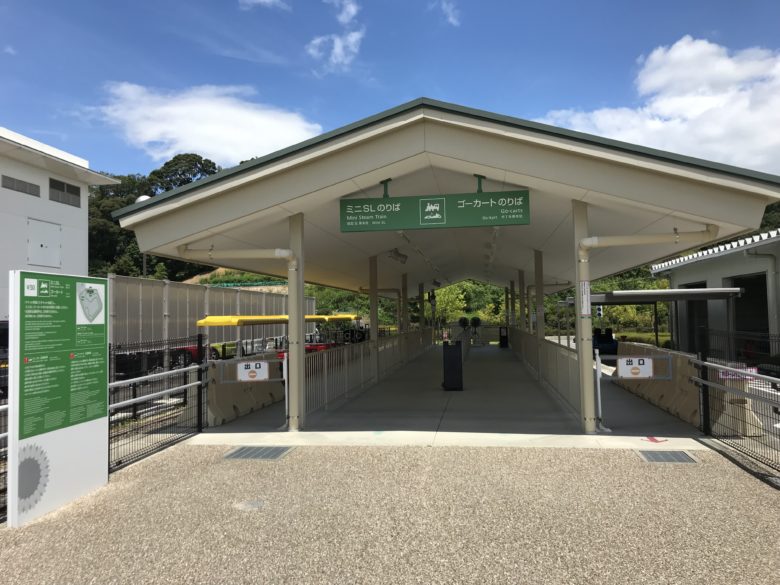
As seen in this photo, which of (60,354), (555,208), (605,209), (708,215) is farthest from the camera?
(555,208)

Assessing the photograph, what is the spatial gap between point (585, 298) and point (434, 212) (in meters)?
2.62

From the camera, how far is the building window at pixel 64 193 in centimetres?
2728

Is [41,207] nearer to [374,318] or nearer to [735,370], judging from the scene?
[374,318]

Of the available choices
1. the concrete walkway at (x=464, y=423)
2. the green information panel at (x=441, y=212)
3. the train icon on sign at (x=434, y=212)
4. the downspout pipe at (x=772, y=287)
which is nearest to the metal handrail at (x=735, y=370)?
the concrete walkway at (x=464, y=423)

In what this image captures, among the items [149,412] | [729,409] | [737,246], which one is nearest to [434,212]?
[729,409]

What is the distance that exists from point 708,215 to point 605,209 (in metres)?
1.56

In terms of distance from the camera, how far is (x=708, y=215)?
7.35 meters

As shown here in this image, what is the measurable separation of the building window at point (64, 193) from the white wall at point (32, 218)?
210 mm

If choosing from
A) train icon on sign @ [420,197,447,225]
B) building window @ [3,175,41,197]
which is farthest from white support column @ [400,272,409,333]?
building window @ [3,175,41,197]

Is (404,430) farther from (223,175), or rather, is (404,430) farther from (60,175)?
(60,175)

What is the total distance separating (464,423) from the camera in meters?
8.70

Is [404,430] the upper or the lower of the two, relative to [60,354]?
lower

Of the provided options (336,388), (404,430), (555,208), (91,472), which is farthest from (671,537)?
(336,388)

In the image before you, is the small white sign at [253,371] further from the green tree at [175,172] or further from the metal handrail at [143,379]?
the green tree at [175,172]
